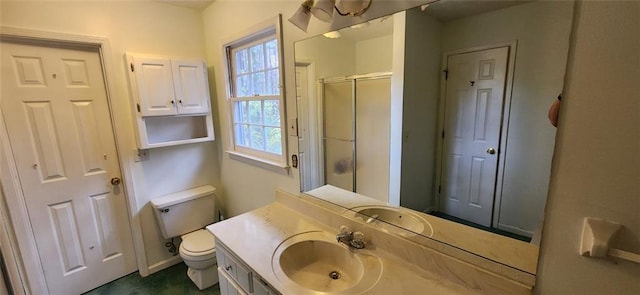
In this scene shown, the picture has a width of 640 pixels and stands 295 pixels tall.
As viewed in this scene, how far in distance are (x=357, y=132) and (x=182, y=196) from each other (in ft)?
5.60

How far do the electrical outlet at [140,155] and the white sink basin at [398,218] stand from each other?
1.81 m

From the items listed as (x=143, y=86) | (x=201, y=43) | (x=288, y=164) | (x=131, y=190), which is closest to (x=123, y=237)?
Result: (x=131, y=190)

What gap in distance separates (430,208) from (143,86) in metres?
2.08

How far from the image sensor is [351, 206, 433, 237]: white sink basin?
1.10m

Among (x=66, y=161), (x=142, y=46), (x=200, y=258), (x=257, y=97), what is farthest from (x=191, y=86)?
(x=200, y=258)

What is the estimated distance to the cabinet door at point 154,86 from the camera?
74.1 inches

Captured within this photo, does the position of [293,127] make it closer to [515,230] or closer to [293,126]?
[293,126]

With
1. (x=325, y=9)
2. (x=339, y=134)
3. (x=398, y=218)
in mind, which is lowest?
(x=398, y=218)

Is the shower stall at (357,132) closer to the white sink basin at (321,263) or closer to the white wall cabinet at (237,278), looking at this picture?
the white sink basin at (321,263)

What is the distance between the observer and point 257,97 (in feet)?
6.38

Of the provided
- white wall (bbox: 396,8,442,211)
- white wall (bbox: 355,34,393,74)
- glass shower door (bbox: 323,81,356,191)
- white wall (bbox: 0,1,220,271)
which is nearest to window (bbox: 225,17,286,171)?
glass shower door (bbox: 323,81,356,191)

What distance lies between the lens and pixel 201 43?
2.29 metres

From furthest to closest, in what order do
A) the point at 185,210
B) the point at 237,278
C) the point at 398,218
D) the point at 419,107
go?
1. the point at 185,210
2. the point at 237,278
3. the point at 398,218
4. the point at 419,107

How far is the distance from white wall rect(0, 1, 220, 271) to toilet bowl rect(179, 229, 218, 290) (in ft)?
1.35
